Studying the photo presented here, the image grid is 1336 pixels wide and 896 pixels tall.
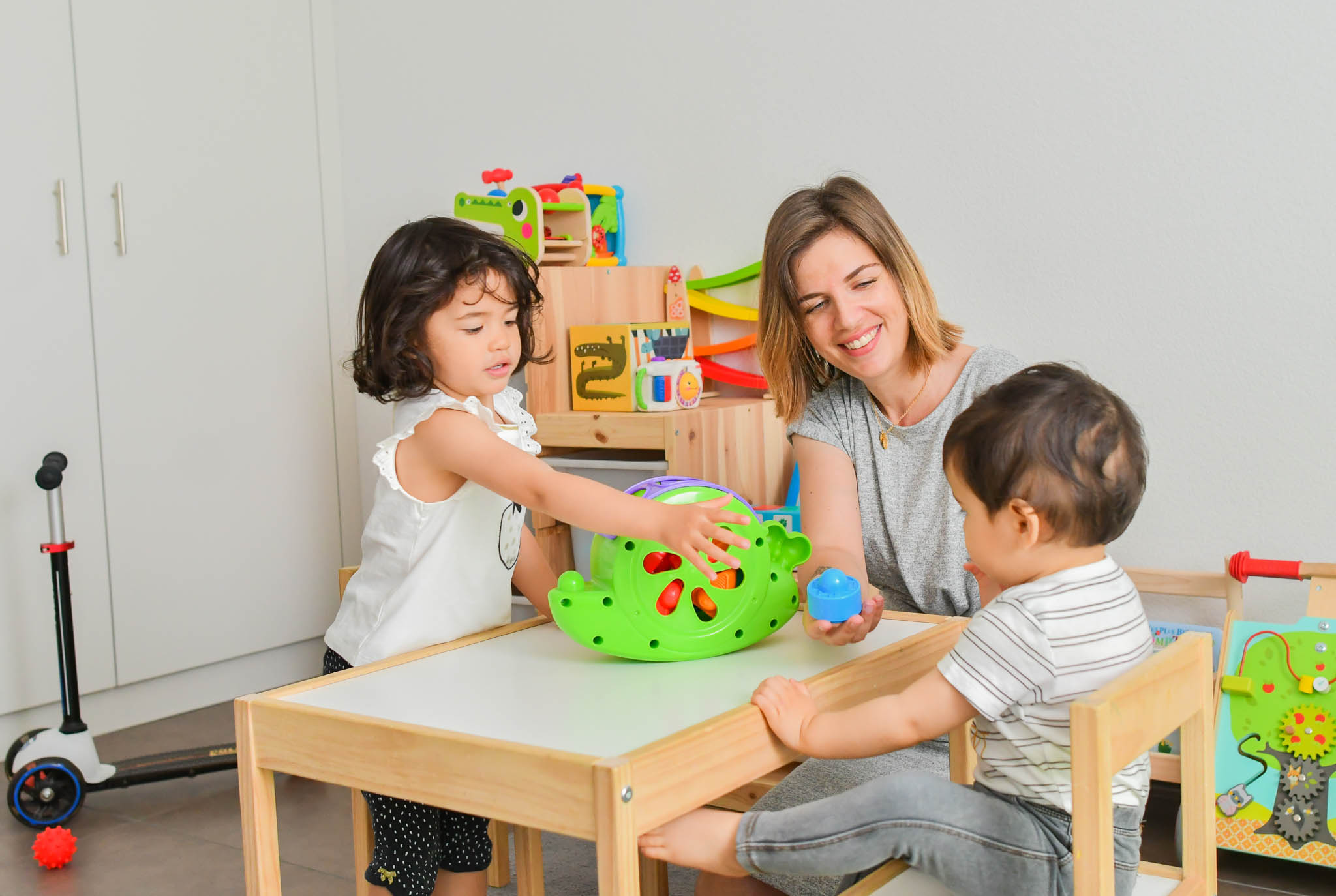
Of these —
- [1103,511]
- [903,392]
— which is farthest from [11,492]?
[1103,511]

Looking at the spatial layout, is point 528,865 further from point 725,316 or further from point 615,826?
point 725,316

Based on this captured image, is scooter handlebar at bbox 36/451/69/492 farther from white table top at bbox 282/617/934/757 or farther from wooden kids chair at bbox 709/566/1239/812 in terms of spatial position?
wooden kids chair at bbox 709/566/1239/812

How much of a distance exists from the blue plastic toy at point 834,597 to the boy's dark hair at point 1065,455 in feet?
0.62

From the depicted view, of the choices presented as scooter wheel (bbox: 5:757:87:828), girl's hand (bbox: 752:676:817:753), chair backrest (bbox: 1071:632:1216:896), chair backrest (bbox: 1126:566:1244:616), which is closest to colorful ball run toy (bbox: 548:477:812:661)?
girl's hand (bbox: 752:676:817:753)

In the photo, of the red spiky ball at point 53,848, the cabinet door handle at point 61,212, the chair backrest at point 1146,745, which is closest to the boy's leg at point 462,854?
the chair backrest at point 1146,745

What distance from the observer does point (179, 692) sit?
10.0ft

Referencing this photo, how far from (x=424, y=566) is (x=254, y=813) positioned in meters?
0.37

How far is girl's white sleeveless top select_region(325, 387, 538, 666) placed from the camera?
138cm

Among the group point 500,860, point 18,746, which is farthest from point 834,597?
point 18,746

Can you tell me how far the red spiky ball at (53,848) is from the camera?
213 cm

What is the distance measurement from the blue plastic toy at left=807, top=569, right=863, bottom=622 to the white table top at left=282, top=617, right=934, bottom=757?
5 centimetres

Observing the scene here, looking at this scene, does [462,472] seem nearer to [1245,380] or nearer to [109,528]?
[1245,380]

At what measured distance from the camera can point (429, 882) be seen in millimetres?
1381

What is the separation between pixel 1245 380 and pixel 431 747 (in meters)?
1.74
